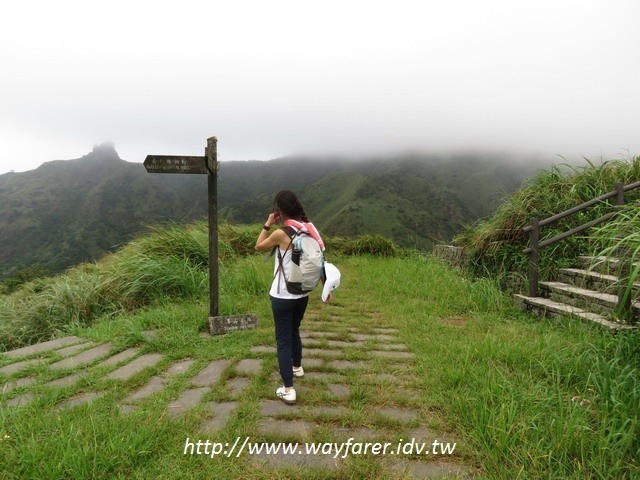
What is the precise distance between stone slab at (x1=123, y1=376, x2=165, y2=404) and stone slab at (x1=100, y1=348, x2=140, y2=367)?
0.58 m

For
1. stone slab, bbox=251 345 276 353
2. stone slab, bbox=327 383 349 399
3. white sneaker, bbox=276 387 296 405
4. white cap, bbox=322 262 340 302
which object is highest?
white cap, bbox=322 262 340 302

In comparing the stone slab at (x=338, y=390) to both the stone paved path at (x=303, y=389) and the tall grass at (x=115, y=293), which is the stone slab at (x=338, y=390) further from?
the tall grass at (x=115, y=293)

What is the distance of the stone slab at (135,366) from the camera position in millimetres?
2923

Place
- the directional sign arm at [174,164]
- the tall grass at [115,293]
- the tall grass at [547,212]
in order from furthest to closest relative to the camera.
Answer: the tall grass at [547,212]
the tall grass at [115,293]
the directional sign arm at [174,164]

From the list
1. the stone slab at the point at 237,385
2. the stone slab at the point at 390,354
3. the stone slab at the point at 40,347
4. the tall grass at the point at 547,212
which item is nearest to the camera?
the stone slab at the point at 237,385

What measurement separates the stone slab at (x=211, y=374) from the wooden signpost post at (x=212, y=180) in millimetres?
845

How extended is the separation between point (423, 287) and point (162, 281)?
14.4 ft

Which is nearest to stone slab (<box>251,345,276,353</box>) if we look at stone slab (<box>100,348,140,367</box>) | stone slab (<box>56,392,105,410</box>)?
stone slab (<box>100,348,140,367</box>)

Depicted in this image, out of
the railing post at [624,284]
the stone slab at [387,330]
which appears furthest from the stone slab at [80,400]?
the railing post at [624,284]

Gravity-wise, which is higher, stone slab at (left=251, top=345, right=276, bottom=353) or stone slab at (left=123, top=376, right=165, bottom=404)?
A: stone slab at (left=123, top=376, right=165, bottom=404)

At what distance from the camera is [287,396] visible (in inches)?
99.3

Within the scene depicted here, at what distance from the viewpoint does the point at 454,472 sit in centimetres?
187

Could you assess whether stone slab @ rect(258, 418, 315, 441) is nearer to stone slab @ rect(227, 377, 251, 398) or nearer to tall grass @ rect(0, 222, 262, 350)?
stone slab @ rect(227, 377, 251, 398)

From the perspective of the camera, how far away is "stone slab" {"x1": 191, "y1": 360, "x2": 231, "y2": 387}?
283cm
